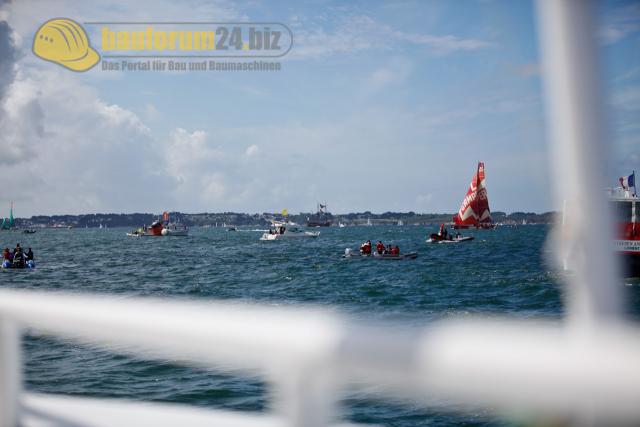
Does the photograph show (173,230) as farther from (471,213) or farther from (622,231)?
(622,231)

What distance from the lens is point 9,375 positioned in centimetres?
242

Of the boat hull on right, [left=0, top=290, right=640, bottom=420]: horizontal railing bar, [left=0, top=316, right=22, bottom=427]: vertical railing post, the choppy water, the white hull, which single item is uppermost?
the boat hull on right

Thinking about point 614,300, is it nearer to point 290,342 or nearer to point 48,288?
point 290,342

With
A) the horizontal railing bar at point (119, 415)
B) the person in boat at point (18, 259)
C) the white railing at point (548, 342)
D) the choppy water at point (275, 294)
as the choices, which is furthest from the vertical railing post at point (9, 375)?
the person in boat at point (18, 259)

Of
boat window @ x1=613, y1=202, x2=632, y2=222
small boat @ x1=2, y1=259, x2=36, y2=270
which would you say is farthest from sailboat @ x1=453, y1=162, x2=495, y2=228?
boat window @ x1=613, y1=202, x2=632, y2=222

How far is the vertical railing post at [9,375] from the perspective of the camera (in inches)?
92.6

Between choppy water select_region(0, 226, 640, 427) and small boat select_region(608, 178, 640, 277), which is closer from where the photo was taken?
small boat select_region(608, 178, 640, 277)

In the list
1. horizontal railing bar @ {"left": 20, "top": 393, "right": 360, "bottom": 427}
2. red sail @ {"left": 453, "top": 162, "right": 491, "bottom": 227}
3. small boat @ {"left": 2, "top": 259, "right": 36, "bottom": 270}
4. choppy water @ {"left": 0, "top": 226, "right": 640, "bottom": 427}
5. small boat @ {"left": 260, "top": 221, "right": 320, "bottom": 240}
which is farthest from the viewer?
small boat @ {"left": 260, "top": 221, "right": 320, "bottom": 240}

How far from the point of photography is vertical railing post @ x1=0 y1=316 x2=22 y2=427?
2.35 metres

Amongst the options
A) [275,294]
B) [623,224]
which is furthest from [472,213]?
[623,224]

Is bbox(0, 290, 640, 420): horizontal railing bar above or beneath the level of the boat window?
beneath

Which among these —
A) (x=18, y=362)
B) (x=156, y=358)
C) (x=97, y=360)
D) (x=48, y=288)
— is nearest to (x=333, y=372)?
(x=18, y=362)

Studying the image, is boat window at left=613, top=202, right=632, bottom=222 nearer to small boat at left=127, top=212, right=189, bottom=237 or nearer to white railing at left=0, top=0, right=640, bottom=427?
white railing at left=0, top=0, right=640, bottom=427

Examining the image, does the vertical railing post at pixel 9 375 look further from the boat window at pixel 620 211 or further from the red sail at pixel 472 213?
the red sail at pixel 472 213
